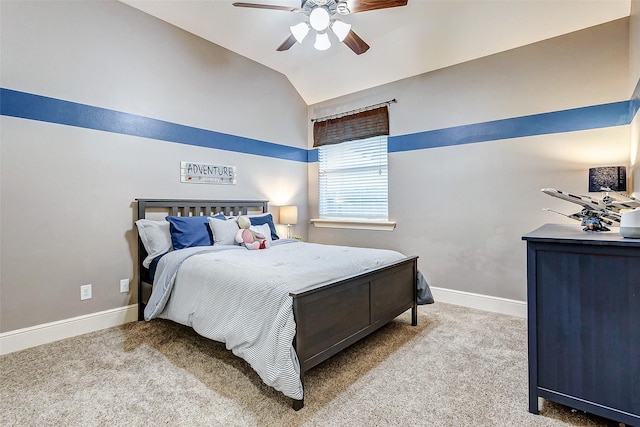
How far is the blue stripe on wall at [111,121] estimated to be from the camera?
8.09 ft

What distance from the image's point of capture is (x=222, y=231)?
3.25m

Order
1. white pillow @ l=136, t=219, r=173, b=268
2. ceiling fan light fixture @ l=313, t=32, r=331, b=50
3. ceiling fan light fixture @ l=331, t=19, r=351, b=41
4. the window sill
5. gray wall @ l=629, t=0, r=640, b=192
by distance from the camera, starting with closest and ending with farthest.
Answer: gray wall @ l=629, t=0, r=640, b=192 → ceiling fan light fixture @ l=331, t=19, r=351, b=41 → ceiling fan light fixture @ l=313, t=32, r=331, b=50 → white pillow @ l=136, t=219, r=173, b=268 → the window sill

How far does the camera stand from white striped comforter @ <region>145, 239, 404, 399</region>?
1.70m

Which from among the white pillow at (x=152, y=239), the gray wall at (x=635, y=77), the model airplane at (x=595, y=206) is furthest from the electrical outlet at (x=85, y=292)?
the gray wall at (x=635, y=77)

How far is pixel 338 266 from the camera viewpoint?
2291mm

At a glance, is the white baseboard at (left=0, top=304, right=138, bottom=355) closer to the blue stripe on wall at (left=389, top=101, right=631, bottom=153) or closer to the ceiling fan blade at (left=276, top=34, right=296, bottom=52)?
the ceiling fan blade at (left=276, top=34, right=296, bottom=52)

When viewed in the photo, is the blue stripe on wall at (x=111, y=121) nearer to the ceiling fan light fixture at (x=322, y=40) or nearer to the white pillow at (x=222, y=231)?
the white pillow at (x=222, y=231)

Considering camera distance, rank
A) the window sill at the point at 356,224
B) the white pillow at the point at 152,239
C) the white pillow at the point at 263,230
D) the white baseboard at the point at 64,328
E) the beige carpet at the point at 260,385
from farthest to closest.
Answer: the window sill at the point at 356,224, the white pillow at the point at 263,230, the white pillow at the point at 152,239, the white baseboard at the point at 64,328, the beige carpet at the point at 260,385

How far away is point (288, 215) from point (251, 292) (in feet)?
8.37

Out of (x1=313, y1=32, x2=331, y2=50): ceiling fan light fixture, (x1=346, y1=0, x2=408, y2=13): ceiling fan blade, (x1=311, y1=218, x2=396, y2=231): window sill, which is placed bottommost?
(x1=311, y1=218, x2=396, y2=231): window sill

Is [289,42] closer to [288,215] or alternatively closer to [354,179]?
[354,179]

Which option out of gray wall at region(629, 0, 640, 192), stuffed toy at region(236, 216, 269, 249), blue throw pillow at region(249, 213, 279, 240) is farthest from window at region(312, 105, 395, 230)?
gray wall at region(629, 0, 640, 192)

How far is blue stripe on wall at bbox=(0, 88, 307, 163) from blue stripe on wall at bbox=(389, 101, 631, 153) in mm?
2119

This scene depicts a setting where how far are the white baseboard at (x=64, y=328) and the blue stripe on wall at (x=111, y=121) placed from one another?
1.70 metres
